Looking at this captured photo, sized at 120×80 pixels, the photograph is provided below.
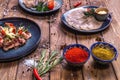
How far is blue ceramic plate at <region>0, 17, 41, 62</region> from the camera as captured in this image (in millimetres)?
1294

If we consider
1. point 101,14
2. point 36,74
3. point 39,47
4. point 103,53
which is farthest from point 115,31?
point 36,74

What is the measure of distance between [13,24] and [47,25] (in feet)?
0.79

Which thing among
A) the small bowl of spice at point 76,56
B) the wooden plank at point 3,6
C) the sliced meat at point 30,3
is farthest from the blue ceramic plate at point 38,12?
the small bowl of spice at point 76,56

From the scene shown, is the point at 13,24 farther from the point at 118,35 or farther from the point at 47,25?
the point at 118,35

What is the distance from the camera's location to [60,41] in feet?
4.80

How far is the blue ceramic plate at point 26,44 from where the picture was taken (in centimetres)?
129

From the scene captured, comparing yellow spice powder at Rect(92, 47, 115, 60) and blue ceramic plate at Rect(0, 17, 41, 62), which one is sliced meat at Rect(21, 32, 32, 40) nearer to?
blue ceramic plate at Rect(0, 17, 41, 62)

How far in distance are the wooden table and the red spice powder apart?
69mm

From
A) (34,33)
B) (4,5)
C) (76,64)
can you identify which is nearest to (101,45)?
(76,64)

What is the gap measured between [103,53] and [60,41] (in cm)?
35

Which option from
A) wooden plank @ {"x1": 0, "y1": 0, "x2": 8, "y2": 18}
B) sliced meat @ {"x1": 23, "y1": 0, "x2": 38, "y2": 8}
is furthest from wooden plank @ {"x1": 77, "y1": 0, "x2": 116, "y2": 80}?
wooden plank @ {"x1": 0, "y1": 0, "x2": 8, "y2": 18}

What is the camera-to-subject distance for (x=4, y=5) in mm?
1870

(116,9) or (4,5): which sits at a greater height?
(4,5)

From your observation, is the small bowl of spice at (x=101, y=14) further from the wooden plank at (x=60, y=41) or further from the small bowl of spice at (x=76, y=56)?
the small bowl of spice at (x=76, y=56)
